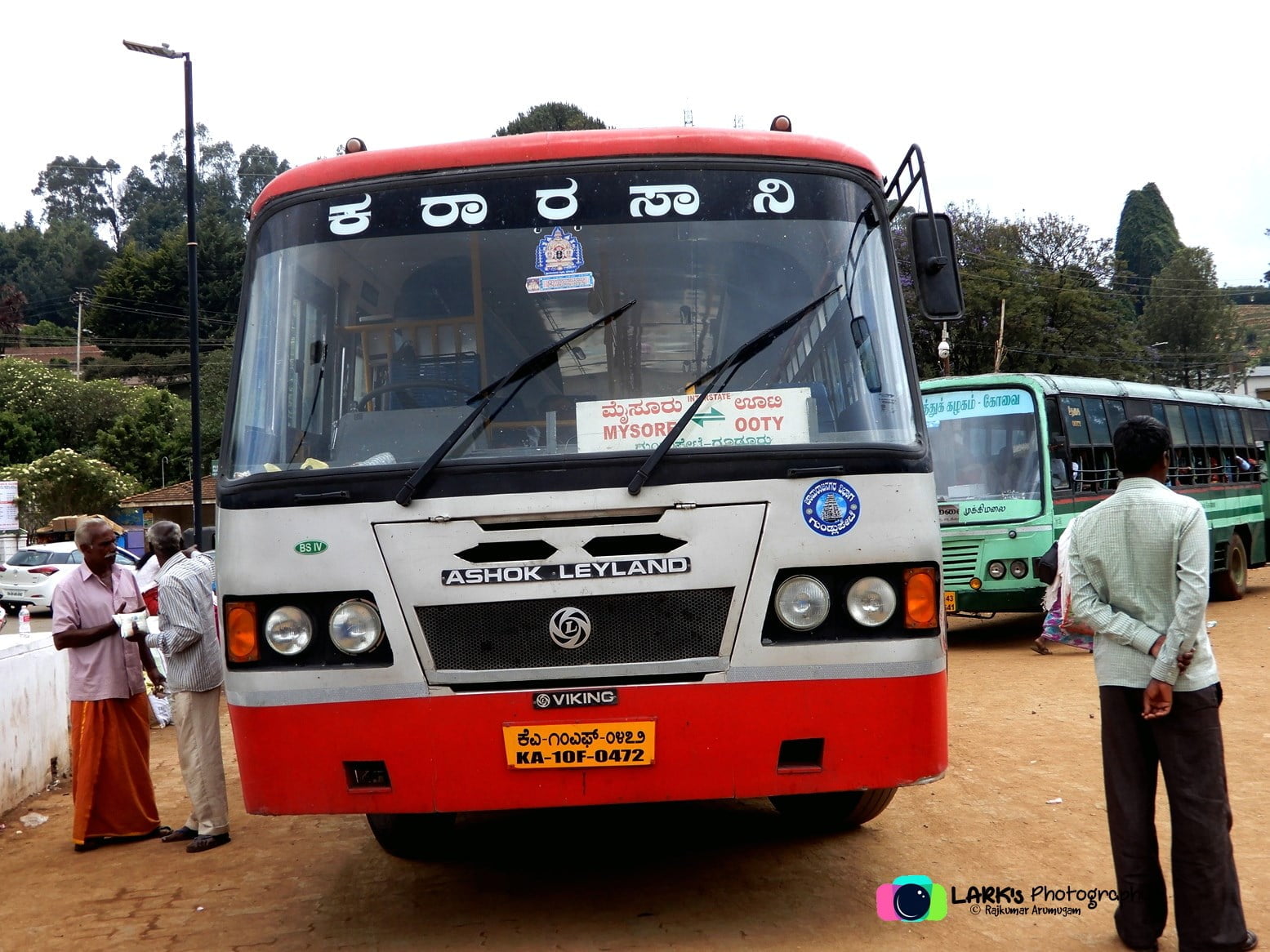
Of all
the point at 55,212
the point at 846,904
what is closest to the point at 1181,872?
the point at 846,904

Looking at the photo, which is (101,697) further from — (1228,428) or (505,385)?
(1228,428)

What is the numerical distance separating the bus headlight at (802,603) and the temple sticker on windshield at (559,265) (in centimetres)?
126

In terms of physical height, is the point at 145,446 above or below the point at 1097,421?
above

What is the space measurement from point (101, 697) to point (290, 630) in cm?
326

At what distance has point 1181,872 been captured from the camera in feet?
14.5

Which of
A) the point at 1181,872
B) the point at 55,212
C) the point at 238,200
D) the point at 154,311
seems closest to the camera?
the point at 1181,872

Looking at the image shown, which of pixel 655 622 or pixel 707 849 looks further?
pixel 707 849

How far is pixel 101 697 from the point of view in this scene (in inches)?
289

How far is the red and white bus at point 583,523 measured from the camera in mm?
4543

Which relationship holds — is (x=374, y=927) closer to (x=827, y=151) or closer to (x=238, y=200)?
(x=827, y=151)

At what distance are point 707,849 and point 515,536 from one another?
2.48m

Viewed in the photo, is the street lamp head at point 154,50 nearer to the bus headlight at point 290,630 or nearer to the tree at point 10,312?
the bus headlight at point 290,630

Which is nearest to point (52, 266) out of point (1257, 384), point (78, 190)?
point (78, 190)

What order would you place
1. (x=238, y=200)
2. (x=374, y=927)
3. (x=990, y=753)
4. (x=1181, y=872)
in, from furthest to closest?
(x=238, y=200) → (x=990, y=753) → (x=374, y=927) → (x=1181, y=872)
